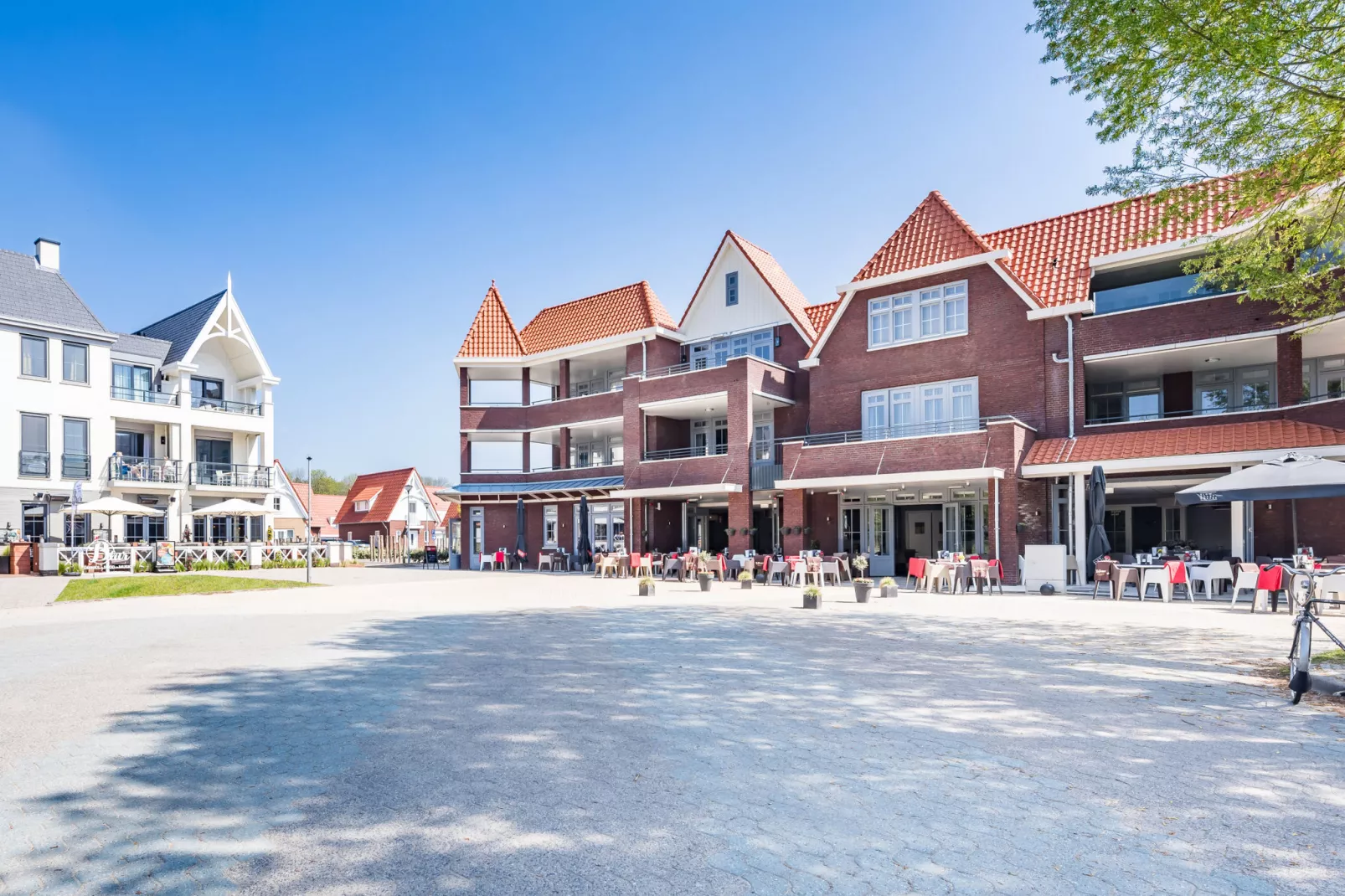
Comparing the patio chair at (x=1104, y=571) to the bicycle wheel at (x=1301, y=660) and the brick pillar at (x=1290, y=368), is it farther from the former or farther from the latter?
the bicycle wheel at (x=1301, y=660)

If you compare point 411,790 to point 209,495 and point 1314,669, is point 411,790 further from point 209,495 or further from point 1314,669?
point 209,495

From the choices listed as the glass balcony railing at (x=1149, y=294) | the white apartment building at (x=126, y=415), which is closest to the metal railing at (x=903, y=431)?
the glass balcony railing at (x=1149, y=294)

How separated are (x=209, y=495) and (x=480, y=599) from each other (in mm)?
23744

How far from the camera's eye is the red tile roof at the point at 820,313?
103ft

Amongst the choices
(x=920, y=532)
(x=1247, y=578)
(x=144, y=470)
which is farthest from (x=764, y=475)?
(x=144, y=470)

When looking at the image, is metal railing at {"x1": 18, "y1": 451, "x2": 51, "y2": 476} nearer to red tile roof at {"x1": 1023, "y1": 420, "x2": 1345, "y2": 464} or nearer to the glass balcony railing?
red tile roof at {"x1": 1023, "y1": 420, "x2": 1345, "y2": 464}

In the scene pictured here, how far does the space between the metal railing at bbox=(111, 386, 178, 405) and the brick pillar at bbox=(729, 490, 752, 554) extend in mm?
24762

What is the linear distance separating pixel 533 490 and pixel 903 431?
1647cm

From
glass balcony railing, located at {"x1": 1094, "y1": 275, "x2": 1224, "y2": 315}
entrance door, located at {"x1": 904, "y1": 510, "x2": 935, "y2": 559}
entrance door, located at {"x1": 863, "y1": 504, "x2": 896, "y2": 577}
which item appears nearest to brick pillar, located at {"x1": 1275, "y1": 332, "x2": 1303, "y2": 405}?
glass balcony railing, located at {"x1": 1094, "y1": 275, "x2": 1224, "y2": 315}

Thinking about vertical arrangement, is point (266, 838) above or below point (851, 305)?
below

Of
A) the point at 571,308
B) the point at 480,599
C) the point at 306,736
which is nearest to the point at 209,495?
the point at 571,308

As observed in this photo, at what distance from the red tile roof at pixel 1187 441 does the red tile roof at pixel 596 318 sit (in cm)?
1689

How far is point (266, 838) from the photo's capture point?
13.6 ft

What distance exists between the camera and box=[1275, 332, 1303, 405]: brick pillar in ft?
64.0
